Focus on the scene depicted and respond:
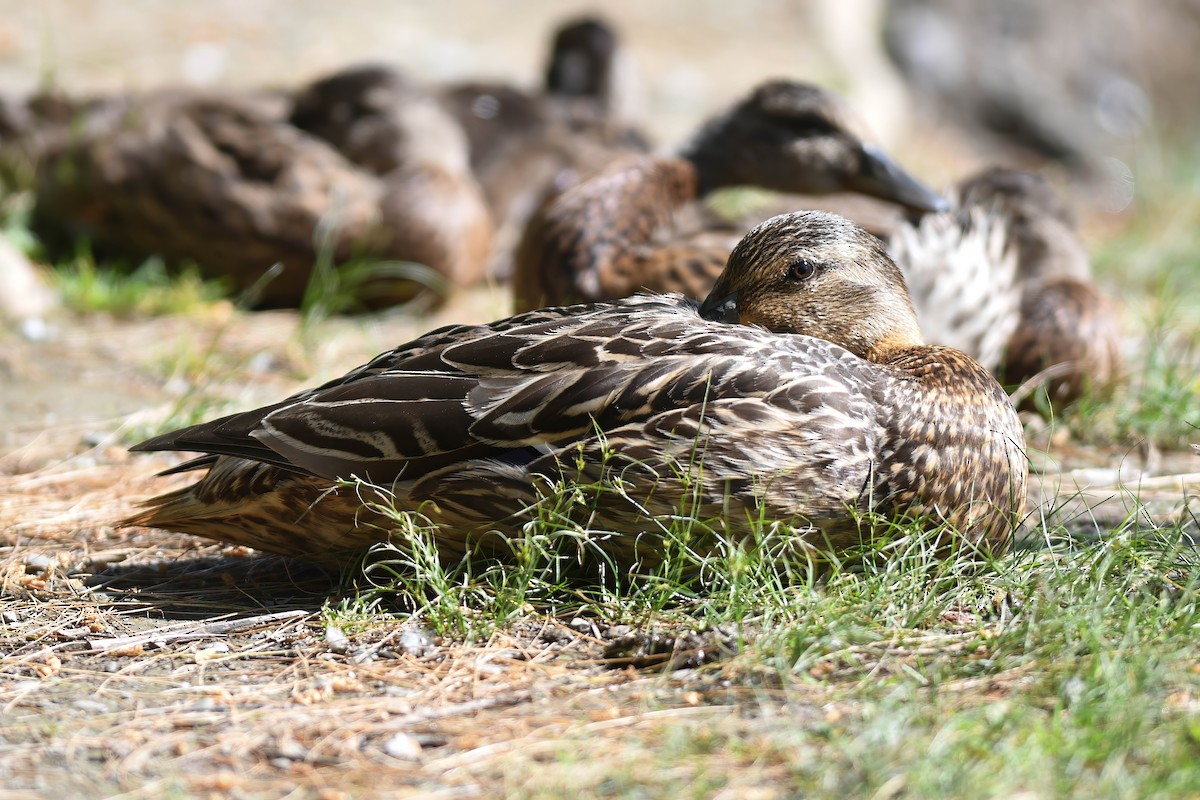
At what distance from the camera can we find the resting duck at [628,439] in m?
3.00

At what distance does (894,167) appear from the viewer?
5.36 meters

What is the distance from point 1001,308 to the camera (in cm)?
496

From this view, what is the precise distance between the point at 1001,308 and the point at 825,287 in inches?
66.2

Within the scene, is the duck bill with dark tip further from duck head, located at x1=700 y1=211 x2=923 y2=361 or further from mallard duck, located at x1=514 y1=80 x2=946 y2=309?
duck head, located at x1=700 y1=211 x2=923 y2=361

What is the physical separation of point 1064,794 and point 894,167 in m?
3.63

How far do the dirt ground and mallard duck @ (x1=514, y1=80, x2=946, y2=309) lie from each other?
1001 mm

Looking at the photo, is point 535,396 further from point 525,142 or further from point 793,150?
point 525,142

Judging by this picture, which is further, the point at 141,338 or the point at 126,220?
the point at 126,220

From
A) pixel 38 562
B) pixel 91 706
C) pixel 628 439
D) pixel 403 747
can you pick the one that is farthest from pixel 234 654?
pixel 628 439

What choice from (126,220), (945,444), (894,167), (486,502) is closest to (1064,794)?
(945,444)

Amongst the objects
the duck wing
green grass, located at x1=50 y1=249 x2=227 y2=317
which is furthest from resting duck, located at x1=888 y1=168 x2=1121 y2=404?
green grass, located at x1=50 y1=249 x2=227 y2=317

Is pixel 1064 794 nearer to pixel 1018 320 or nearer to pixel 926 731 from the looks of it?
pixel 926 731

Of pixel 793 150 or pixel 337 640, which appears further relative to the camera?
pixel 793 150

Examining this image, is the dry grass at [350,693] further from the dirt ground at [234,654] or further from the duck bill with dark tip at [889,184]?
the duck bill with dark tip at [889,184]
